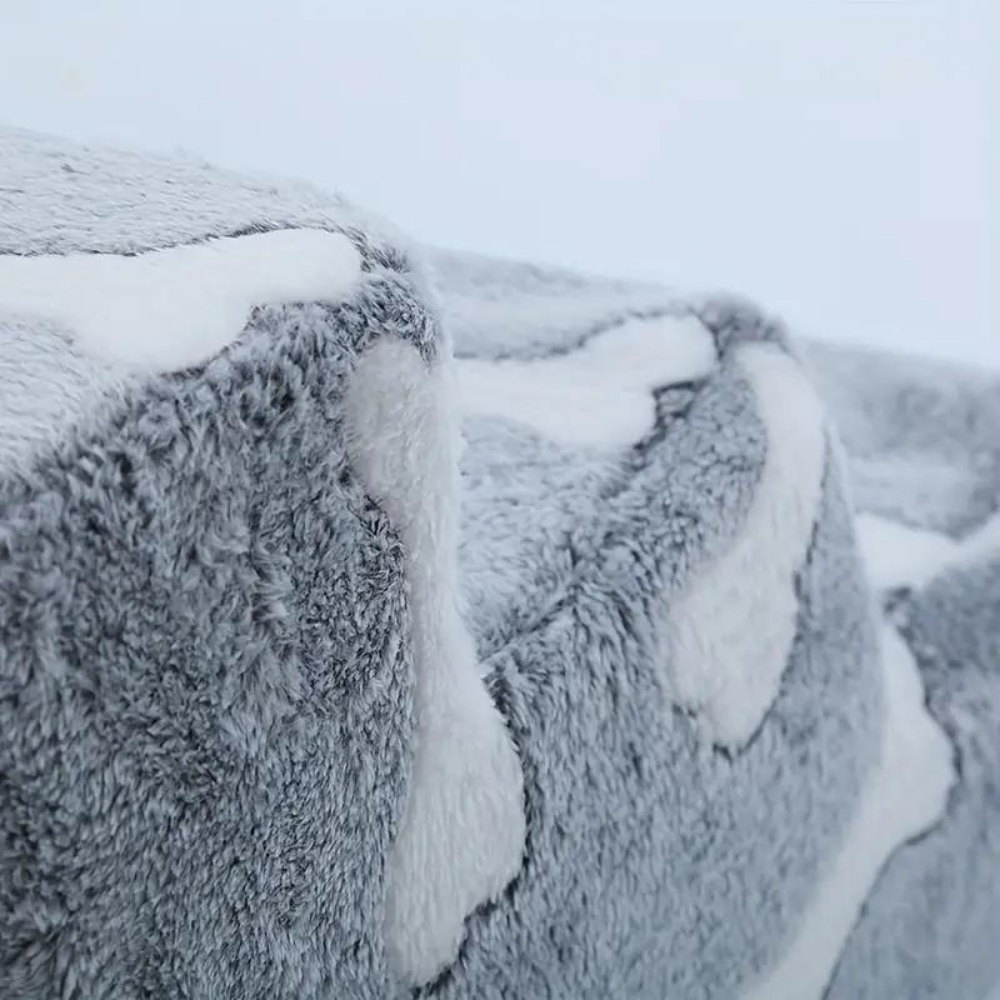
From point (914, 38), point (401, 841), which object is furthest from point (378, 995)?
point (914, 38)

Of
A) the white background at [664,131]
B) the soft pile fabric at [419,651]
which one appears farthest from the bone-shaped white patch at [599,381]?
the white background at [664,131]

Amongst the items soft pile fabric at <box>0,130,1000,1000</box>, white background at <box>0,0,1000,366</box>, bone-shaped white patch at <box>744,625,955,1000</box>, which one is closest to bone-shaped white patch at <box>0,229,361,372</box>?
soft pile fabric at <box>0,130,1000,1000</box>

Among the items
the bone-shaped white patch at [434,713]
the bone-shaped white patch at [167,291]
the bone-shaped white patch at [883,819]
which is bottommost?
the bone-shaped white patch at [883,819]

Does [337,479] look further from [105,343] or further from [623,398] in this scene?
[623,398]

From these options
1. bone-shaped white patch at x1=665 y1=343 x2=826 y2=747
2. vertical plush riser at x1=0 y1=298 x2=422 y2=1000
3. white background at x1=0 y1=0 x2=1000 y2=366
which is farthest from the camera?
white background at x1=0 y1=0 x2=1000 y2=366

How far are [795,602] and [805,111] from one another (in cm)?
54

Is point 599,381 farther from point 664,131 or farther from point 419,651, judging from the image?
point 664,131

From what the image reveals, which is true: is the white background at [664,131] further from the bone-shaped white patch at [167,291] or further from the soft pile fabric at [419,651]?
the bone-shaped white patch at [167,291]

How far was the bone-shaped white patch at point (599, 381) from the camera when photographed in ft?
1.31

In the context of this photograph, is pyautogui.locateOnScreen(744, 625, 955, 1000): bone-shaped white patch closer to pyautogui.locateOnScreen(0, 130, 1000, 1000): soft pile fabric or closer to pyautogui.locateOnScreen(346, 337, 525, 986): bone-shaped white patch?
pyautogui.locateOnScreen(0, 130, 1000, 1000): soft pile fabric

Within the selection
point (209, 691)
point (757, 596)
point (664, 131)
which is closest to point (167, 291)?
point (209, 691)

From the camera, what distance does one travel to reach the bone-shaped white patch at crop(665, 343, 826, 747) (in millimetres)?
340


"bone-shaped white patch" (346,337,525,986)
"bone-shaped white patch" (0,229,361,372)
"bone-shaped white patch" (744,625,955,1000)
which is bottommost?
"bone-shaped white patch" (744,625,955,1000)

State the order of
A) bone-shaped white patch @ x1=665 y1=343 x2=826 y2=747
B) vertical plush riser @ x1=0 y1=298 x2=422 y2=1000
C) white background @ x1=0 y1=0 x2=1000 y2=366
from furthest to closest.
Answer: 1. white background @ x1=0 y1=0 x2=1000 y2=366
2. bone-shaped white patch @ x1=665 y1=343 x2=826 y2=747
3. vertical plush riser @ x1=0 y1=298 x2=422 y2=1000
